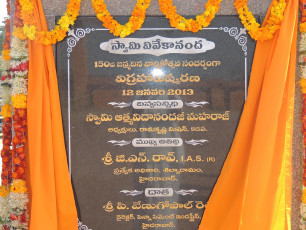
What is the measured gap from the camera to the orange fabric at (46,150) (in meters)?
2.93

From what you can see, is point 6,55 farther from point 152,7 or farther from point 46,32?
point 152,7

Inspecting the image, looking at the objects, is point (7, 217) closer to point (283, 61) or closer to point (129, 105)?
point (129, 105)

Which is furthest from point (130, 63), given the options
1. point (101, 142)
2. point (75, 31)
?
point (101, 142)

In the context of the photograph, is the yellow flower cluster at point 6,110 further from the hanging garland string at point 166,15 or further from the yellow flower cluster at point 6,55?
the hanging garland string at point 166,15

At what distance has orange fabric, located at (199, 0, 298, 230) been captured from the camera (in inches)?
115

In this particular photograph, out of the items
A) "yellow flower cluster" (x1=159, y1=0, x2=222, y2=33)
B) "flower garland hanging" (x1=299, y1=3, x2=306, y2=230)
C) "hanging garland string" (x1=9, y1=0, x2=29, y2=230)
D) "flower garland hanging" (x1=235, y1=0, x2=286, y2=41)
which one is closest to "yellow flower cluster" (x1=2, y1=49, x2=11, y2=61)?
"hanging garland string" (x1=9, y1=0, x2=29, y2=230)

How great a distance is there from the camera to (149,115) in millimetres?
3162

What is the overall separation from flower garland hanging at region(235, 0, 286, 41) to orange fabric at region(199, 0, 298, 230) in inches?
2.4

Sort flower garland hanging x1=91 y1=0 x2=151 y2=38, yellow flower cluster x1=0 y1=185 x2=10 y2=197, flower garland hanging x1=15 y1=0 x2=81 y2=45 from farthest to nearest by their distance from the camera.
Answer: yellow flower cluster x1=0 y1=185 x2=10 y2=197 → flower garland hanging x1=91 y1=0 x2=151 y2=38 → flower garland hanging x1=15 y1=0 x2=81 y2=45

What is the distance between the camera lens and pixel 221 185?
10.3 feet

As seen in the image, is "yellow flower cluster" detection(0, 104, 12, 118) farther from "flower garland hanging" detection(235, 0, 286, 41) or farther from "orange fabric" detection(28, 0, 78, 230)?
"flower garland hanging" detection(235, 0, 286, 41)

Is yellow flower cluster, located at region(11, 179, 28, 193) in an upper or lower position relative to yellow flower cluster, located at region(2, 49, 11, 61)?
lower

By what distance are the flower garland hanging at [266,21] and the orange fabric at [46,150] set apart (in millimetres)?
1751

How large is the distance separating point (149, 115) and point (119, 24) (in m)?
0.86
